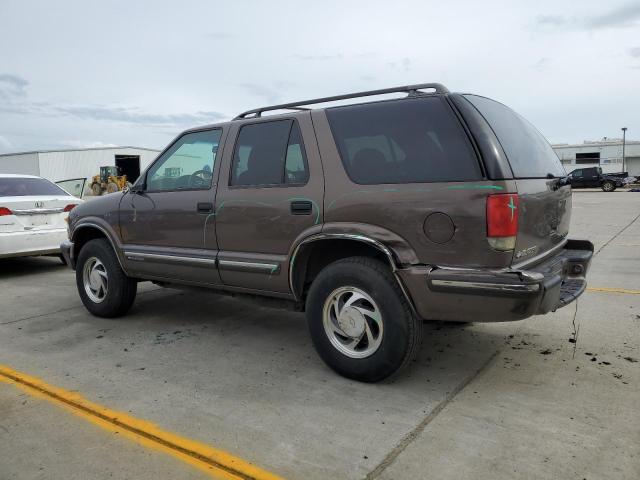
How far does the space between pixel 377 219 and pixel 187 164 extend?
208 centimetres

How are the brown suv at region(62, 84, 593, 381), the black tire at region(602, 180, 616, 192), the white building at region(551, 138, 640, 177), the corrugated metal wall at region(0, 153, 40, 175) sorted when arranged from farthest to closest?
the white building at region(551, 138, 640, 177)
the corrugated metal wall at region(0, 153, 40, 175)
the black tire at region(602, 180, 616, 192)
the brown suv at region(62, 84, 593, 381)

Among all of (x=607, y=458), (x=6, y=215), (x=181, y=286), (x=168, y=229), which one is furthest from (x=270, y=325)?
(x=6, y=215)

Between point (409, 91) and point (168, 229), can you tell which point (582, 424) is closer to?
point (409, 91)

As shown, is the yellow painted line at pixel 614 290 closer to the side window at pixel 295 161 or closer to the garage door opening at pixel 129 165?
the side window at pixel 295 161

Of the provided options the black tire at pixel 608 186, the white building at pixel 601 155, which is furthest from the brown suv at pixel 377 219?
the white building at pixel 601 155

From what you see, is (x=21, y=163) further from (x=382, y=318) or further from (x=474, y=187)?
(x=474, y=187)

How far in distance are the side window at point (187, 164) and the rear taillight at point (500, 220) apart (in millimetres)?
2354

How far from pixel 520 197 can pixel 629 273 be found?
4.77m

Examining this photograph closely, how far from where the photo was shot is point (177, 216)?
175 inches

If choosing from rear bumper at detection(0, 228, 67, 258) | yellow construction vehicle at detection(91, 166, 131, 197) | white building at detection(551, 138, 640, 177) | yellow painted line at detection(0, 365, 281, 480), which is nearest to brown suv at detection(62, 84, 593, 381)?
yellow painted line at detection(0, 365, 281, 480)

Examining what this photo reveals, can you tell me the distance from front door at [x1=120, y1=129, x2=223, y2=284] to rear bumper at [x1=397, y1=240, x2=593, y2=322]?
1852mm

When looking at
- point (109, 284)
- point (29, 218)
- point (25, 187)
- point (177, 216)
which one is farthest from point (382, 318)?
point (25, 187)

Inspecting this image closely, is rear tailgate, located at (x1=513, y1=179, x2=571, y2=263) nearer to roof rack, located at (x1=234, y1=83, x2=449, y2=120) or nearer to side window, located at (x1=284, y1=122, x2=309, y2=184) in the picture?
roof rack, located at (x1=234, y1=83, x2=449, y2=120)

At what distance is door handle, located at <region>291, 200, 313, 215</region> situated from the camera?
3.59m
